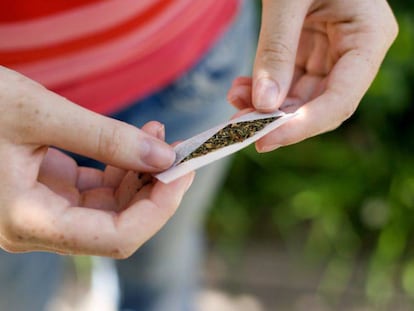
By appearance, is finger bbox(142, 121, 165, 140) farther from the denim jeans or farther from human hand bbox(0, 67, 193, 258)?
the denim jeans

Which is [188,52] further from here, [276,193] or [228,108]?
[276,193]

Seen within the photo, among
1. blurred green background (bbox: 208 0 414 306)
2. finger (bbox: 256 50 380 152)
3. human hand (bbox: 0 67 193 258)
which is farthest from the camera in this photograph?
blurred green background (bbox: 208 0 414 306)

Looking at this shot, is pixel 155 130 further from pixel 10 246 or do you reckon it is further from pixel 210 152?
pixel 10 246

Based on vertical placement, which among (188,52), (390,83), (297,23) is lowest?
(297,23)

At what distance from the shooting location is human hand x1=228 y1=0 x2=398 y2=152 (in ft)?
2.73

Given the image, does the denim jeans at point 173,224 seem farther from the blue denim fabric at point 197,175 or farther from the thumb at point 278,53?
the thumb at point 278,53

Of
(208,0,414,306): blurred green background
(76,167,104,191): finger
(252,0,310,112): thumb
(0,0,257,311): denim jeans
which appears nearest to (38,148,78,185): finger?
(76,167,104,191): finger

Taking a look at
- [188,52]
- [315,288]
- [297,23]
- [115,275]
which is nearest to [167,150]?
[297,23]

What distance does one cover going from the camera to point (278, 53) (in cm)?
84

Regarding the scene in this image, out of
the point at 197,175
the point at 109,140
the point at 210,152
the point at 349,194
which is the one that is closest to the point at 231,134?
the point at 210,152

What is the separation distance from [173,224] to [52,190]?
69cm

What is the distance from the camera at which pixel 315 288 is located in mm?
1914

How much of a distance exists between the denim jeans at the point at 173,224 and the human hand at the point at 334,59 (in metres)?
0.33

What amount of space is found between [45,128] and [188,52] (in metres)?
0.50
